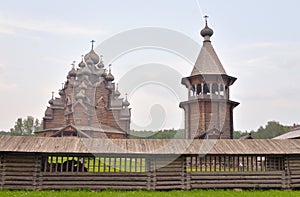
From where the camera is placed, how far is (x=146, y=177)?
14.7m

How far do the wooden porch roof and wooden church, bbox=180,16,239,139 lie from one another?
11.8 meters

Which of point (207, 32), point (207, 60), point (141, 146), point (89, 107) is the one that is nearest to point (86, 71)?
point (89, 107)

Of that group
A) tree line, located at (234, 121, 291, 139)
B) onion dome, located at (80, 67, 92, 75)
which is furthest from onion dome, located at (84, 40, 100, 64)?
tree line, located at (234, 121, 291, 139)

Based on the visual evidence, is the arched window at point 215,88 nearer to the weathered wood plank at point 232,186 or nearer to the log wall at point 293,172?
the log wall at point 293,172

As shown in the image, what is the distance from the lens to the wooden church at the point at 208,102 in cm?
2784

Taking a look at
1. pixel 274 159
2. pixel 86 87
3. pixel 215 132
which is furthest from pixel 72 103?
pixel 274 159

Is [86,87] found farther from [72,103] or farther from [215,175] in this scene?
[215,175]

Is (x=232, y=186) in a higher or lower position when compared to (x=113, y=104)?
lower

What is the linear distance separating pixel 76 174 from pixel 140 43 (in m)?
14.1

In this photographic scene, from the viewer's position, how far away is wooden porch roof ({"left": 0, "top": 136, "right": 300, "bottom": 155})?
13.9 m

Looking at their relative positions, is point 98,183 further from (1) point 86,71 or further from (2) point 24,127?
(2) point 24,127

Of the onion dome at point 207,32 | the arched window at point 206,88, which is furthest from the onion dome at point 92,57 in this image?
the arched window at point 206,88

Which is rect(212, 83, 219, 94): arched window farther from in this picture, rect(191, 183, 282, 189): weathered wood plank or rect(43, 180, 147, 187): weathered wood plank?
rect(43, 180, 147, 187): weathered wood plank

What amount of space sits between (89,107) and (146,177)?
26.0m
